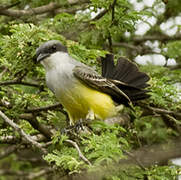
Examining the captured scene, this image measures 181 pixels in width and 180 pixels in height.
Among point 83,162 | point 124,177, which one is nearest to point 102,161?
point 83,162

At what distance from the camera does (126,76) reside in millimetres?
4426

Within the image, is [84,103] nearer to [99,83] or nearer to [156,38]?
[99,83]

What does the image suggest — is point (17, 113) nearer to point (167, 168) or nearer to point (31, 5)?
point (167, 168)

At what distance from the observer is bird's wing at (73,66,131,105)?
404 cm

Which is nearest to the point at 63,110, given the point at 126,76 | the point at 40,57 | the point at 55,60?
the point at 55,60

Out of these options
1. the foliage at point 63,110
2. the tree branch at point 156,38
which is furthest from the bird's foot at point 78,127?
the tree branch at point 156,38

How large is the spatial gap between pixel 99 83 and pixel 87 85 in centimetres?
14

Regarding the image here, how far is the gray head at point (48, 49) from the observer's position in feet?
11.9

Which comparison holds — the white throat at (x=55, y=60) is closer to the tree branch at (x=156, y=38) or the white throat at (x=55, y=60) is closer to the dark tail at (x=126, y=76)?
the dark tail at (x=126, y=76)

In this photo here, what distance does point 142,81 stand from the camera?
4.20 metres

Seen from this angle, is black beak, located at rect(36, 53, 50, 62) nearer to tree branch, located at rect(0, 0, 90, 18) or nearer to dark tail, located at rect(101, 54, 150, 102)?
dark tail, located at rect(101, 54, 150, 102)

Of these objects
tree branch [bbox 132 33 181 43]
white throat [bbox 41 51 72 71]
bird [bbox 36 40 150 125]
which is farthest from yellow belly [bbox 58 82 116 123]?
tree branch [bbox 132 33 181 43]

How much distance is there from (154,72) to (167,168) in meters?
1.71

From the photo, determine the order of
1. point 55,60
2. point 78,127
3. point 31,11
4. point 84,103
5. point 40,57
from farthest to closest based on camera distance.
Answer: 1. point 31,11
2. point 55,60
3. point 84,103
4. point 78,127
5. point 40,57
